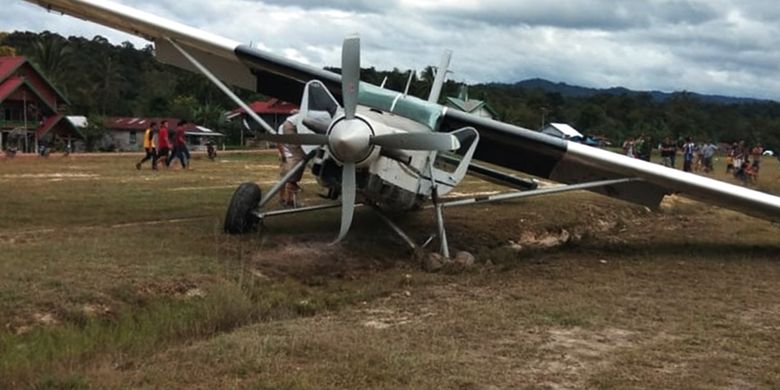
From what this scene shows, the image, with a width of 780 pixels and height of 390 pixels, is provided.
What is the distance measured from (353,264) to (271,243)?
1.19 meters

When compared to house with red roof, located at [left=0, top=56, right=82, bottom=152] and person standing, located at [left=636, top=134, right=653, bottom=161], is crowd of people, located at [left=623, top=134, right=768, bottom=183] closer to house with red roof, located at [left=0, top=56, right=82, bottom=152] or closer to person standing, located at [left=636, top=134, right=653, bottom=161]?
person standing, located at [left=636, top=134, right=653, bottom=161]

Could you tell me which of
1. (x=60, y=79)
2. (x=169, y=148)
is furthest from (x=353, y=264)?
(x=60, y=79)

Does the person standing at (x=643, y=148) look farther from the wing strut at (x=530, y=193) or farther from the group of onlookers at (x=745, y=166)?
the wing strut at (x=530, y=193)

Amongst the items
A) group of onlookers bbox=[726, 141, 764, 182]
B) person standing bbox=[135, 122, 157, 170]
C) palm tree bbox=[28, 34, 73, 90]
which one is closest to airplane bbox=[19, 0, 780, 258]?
person standing bbox=[135, 122, 157, 170]

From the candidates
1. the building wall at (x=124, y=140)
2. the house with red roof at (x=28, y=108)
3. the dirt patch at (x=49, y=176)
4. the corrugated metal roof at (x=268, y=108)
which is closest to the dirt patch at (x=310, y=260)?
the dirt patch at (x=49, y=176)

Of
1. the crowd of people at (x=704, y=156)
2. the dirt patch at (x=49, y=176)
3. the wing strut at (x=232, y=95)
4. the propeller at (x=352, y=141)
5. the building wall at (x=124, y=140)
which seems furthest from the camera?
the building wall at (x=124, y=140)

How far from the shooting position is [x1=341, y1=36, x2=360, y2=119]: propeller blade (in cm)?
1012

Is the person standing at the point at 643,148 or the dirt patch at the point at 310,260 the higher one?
the person standing at the point at 643,148

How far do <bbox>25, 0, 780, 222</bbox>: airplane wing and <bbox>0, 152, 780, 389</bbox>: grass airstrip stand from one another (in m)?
0.96

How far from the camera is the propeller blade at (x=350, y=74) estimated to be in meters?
10.1

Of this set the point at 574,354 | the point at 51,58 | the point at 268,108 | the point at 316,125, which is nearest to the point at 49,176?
the point at 316,125

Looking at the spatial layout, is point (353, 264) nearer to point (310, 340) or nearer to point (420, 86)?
point (310, 340)

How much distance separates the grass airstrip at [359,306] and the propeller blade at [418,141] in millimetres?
1648

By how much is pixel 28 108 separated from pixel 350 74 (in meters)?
52.0
